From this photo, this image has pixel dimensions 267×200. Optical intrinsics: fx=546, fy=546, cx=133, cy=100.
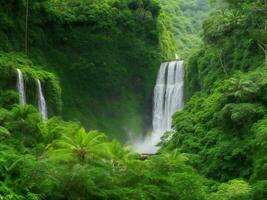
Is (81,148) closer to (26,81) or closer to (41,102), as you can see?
(26,81)

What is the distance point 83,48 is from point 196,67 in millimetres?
9333

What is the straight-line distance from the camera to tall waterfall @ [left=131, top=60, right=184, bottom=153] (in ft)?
133

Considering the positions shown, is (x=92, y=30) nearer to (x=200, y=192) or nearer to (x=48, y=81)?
(x=48, y=81)

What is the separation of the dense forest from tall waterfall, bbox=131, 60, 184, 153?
0.95 metres

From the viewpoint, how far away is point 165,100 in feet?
136

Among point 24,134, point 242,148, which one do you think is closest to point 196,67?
point 242,148

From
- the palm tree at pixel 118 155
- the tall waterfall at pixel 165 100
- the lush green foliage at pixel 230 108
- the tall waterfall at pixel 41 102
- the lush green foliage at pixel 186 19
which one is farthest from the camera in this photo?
the lush green foliage at pixel 186 19

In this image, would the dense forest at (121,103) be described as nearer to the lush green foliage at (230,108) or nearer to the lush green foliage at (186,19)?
the lush green foliage at (230,108)

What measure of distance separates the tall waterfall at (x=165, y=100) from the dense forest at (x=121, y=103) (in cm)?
95

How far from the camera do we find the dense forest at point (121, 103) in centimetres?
1566

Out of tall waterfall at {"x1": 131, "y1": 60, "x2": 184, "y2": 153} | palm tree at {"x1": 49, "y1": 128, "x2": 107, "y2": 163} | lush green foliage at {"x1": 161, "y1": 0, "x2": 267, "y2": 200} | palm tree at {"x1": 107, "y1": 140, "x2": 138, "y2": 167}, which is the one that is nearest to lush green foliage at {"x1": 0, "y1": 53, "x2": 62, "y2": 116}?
lush green foliage at {"x1": 161, "y1": 0, "x2": 267, "y2": 200}

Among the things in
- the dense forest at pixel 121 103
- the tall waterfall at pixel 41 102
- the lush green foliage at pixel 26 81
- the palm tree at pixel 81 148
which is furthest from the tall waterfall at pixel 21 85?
the palm tree at pixel 81 148

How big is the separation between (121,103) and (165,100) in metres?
3.86

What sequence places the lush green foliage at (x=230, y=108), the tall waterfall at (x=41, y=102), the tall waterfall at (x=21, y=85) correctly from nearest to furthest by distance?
the lush green foliage at (x=230, y=108), the tall waterfall at (x=21, y=85), the tall waterfall at (x=41, y=102)
